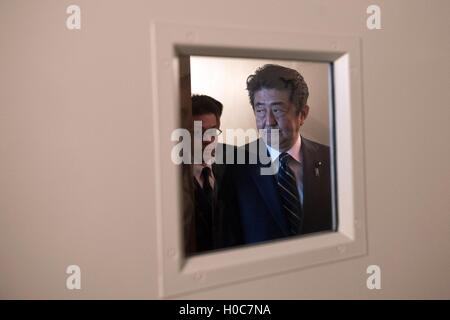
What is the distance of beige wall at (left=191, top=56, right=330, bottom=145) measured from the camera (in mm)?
589

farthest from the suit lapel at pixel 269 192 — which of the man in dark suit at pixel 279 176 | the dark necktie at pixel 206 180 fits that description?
the dark necktie at pixel 206 180

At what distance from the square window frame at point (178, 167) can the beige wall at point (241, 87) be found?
2cm

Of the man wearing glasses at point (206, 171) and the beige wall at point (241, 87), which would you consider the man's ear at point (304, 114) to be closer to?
the beige wall at point (241, 87)

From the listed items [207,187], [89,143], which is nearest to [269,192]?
[207,187]

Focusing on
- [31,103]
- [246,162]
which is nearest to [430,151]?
[246,162]

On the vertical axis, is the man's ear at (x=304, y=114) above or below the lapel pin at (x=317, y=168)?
above

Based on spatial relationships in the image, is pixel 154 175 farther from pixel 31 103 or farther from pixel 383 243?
pixel 383 243

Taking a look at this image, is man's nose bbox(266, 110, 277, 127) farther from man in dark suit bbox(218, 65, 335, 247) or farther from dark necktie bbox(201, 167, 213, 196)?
dark necktie bbox(201, 167, 213, 196)

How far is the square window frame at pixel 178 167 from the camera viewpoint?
20.6 inches

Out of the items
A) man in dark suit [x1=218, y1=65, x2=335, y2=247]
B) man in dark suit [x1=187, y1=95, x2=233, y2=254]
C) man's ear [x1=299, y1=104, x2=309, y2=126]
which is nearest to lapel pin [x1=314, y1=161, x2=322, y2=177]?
man in dark suit [x1=218, y1=65, x2=335, y2=247]

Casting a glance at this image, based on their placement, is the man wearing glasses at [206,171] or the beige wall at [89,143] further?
the man wearing glasses at [206,171]

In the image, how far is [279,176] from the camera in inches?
26.0

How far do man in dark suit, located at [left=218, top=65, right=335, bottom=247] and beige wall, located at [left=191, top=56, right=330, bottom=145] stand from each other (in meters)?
0.01

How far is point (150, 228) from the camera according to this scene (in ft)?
1.74
